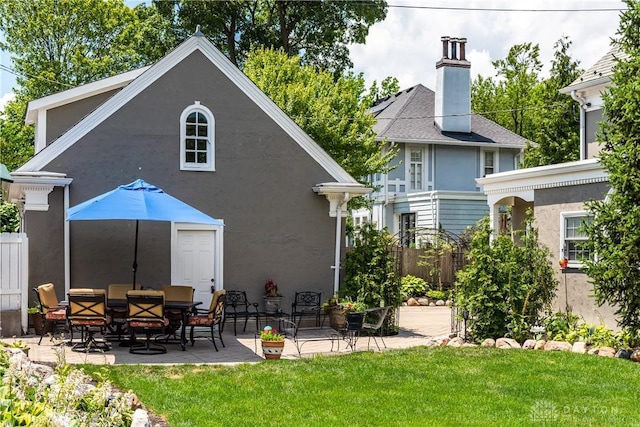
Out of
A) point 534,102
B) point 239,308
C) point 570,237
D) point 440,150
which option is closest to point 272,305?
point 239,308

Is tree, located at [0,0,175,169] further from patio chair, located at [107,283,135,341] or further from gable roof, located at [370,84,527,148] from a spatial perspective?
patio chair, located at [107,283,135,341]

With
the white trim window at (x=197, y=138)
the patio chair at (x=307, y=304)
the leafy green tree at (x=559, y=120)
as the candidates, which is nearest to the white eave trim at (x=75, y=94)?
the white trim window at (x=197, y=138)

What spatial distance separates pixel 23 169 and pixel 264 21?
2206 cm

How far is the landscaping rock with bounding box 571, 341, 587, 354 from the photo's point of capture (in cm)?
1202

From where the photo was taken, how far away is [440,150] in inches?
1200

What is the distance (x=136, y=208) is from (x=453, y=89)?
68.7 ft

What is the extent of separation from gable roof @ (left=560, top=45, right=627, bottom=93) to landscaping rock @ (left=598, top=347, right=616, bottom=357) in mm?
8401

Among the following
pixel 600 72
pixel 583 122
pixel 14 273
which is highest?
pixel 600 72

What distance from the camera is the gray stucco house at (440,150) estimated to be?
99.1ft

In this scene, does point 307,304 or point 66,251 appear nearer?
point 66,251

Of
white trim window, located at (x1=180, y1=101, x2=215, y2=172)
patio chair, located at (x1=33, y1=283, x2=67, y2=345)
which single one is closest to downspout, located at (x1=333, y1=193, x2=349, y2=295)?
white trim window, located at (x1=180, y1=101, x2=215, y2=172)

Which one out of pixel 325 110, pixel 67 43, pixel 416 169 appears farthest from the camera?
pixel 67 43

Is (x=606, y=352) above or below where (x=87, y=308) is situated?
below

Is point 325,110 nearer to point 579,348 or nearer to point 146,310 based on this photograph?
point 146,310
